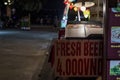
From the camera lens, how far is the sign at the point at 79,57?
27.6 feet

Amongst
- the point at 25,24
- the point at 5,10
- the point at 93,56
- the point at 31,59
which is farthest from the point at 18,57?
the point at 5,10

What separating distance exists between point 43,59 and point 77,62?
7758mm

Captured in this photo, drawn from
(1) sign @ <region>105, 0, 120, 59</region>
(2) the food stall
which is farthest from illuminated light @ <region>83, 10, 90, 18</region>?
(1) sign @ <region>105, 0, 120, 59</region>

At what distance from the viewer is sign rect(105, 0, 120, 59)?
7.41 metres

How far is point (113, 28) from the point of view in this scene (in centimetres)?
741

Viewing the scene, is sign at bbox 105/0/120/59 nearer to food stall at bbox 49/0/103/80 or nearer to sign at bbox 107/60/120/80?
sign at bbox 107/60/120/80

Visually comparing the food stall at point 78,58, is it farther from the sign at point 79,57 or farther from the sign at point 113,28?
the sign at point 113,28

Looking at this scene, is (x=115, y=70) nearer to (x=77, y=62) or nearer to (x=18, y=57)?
(x=77, y=62)

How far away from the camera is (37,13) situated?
5331 centimetres

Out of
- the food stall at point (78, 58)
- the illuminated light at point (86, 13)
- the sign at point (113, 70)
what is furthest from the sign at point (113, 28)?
the illuminated light at point (86, 13)

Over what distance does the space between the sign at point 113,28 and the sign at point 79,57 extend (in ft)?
2.98

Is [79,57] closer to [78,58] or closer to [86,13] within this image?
[78,58]

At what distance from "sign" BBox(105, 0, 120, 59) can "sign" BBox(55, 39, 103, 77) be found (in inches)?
35.8

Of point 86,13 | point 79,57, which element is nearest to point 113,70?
point 79,57
